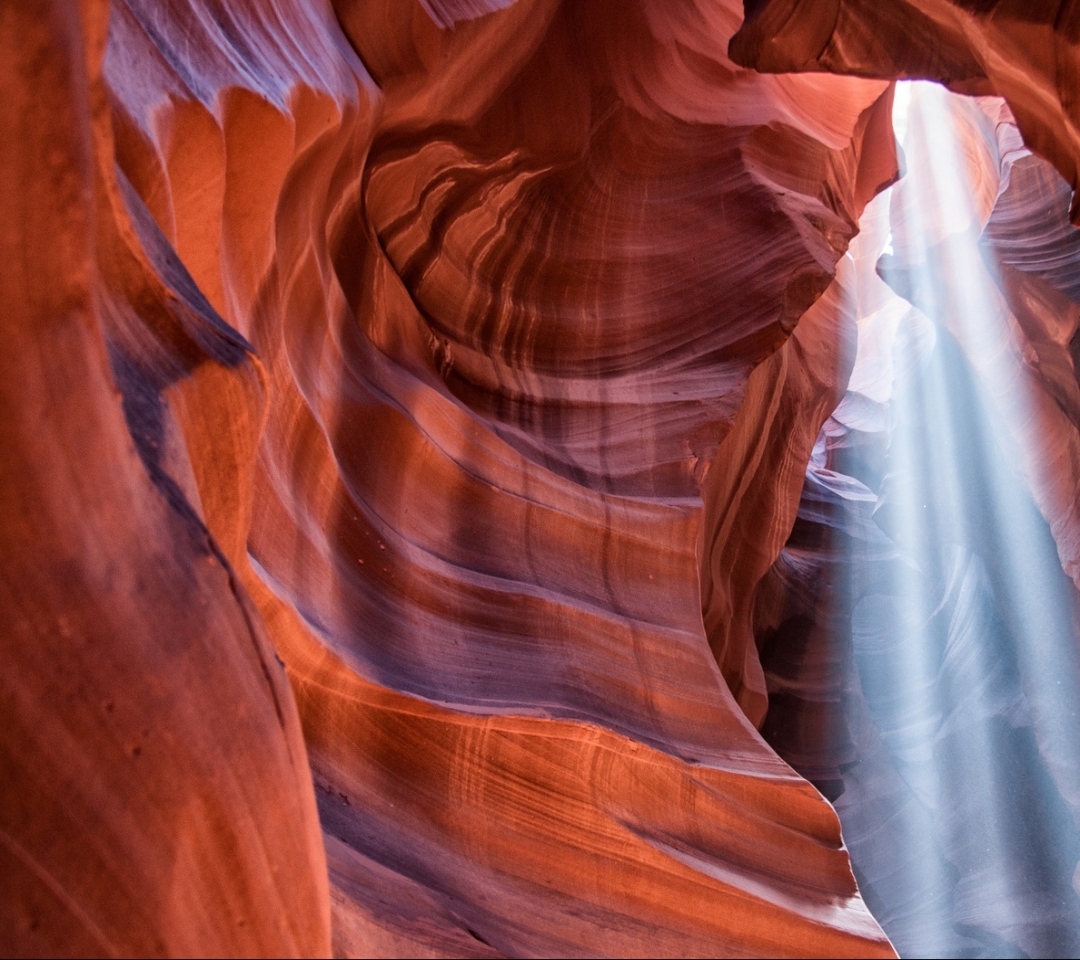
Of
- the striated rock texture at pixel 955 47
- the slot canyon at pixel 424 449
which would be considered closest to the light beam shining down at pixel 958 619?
the slot canyon at pixel 424 449

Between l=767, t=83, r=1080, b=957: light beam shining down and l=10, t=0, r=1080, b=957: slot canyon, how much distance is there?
3.81m

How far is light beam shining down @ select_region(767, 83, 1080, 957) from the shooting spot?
389 inches

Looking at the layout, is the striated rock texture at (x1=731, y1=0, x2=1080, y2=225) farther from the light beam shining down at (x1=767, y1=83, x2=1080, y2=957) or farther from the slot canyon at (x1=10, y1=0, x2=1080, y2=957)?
the light beam shining down at (x1=767, y1=83, x2=1080, y2=957)

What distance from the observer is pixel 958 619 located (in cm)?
1302

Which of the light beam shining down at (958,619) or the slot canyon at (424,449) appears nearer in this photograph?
the slot canyon at (424,449)

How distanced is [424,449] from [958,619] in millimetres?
11397

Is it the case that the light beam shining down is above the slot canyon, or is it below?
below

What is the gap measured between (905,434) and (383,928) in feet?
50.1

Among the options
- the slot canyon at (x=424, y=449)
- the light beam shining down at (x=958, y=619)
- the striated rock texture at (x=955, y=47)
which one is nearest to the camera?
the slot canyon at (x=424, y=449)

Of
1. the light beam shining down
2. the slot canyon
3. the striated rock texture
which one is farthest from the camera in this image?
the light beam shining down

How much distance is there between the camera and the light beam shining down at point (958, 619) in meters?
9.88

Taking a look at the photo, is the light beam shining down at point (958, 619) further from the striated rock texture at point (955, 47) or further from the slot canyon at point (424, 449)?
the striated rock texture at point (955, 47)

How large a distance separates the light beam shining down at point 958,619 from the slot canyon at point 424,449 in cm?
381

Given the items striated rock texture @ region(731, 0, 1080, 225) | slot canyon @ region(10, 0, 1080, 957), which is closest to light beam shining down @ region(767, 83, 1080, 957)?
slot canyon @ region(10, 0, 1080, 957)
